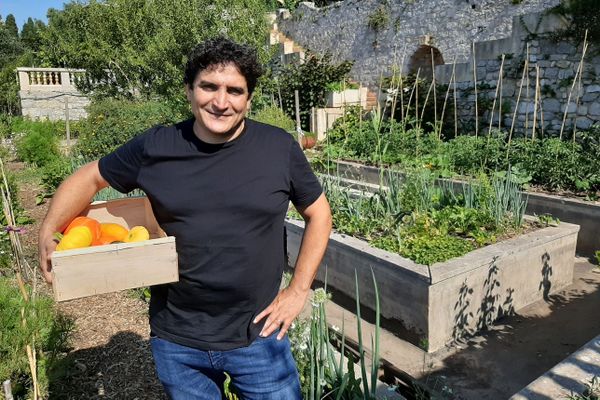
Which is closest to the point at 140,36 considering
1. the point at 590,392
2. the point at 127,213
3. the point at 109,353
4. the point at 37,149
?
the point at 37,149

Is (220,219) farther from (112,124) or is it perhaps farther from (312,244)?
(112,124)

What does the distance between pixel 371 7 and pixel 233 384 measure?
13399 mm

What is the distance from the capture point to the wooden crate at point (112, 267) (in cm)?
136

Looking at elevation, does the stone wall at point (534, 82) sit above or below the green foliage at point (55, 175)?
above

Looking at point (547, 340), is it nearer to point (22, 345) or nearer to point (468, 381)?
point (468, 381)

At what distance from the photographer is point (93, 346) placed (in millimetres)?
3152

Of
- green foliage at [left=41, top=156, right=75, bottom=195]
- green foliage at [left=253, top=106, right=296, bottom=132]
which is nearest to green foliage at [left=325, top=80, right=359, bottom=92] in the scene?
green foliage at [left=253, top=106, right=296, bottom=132]

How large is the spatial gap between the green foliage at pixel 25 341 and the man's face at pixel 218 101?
1.51 m

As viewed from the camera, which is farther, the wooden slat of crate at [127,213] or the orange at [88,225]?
the wooden slat of crate at [127,213]

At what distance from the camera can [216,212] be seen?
1.50m

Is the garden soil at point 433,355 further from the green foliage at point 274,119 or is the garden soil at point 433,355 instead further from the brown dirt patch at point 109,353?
the green foliage at point 274,119

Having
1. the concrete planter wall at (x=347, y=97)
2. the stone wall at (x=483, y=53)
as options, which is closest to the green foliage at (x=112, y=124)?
the concrete planter wall at (x=347, y=97)

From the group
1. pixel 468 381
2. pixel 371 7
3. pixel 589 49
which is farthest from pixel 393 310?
pixel 371 7

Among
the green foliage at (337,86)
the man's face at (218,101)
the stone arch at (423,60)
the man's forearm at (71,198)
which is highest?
the stone arch at (423,60)
